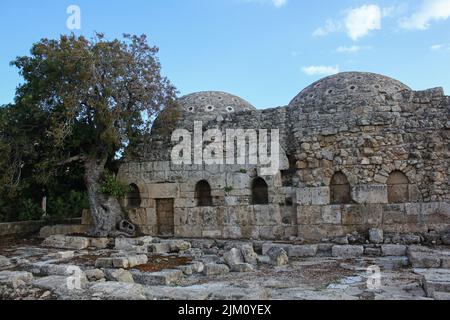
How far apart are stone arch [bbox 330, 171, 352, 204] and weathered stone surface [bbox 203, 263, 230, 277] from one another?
4.67 metres

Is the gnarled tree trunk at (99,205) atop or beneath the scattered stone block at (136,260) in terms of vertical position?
atop

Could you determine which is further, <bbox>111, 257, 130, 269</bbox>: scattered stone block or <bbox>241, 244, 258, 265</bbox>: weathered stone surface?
<bbox>241, 244, 258, 265</bbox>: weathered stone surface

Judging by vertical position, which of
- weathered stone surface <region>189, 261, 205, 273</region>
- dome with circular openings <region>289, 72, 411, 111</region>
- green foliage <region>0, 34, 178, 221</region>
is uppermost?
dome with circular openings <region>289, 72, 411, 111</region>

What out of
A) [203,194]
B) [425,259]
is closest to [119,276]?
[425,259]

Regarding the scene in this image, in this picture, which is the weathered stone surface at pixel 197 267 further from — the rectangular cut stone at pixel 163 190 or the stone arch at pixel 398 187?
the stone arch at pixel 398 187

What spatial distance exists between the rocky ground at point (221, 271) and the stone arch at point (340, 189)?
66.5 inches

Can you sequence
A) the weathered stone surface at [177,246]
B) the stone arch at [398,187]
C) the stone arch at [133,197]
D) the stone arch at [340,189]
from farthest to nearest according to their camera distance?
the stone arch at [133,197]
the stone arch at [340,189]
the weathered stone surface at [177,246]
the stone arch at [398,187]

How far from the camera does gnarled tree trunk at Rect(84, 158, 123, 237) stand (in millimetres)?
12836

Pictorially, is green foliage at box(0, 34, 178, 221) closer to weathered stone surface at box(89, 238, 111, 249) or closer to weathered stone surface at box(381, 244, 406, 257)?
weathered stone surface at box(89, 238, 111, 249)

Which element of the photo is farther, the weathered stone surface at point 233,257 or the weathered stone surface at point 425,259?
the weathered stone surface at point 233,257

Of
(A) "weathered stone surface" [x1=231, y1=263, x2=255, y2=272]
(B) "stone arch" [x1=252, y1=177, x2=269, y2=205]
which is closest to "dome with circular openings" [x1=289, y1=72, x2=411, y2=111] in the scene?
(B) "stone arch" [x1=252, y1=177, x2=269, y2=205]

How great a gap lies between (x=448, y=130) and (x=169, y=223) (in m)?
8.72

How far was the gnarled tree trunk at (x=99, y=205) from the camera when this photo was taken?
42.1 feet

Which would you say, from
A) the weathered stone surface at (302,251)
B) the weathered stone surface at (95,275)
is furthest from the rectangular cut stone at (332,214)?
the weathered stone surface at (95,275)
